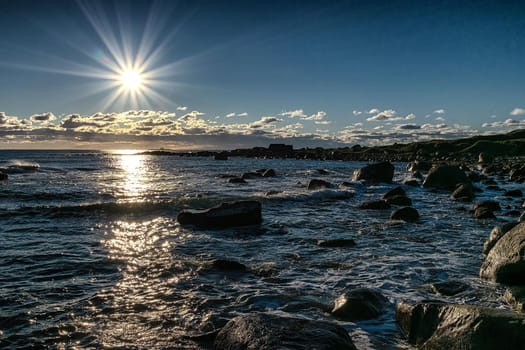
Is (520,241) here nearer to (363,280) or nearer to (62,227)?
(363,280)

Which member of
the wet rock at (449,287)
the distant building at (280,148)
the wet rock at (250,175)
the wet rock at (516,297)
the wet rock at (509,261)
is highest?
the distant building at (280,148)

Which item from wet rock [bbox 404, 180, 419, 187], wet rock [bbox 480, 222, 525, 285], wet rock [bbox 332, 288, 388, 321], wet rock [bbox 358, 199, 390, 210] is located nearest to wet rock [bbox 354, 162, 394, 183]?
wet rock [bbox 404, 180, 419, 187]

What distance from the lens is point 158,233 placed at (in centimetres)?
1269

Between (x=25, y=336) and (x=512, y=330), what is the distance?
6067 millimetres

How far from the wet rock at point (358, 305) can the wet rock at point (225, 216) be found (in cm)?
757

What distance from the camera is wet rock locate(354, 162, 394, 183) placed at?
32406 millimetres

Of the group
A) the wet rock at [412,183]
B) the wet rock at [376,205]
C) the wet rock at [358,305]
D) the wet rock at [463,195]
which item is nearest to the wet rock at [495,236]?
the wet rock at [358,305]

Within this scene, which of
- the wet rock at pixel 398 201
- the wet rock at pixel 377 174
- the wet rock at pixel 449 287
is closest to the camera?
the wet rock at pixel 449 287

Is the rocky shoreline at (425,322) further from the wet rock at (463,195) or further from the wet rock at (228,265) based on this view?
the wet rock at (463,195)

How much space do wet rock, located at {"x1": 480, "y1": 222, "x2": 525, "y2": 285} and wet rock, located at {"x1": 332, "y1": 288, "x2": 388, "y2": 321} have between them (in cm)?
257

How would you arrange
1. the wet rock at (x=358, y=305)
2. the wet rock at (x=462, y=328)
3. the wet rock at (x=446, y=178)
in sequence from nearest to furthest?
the wet rock at (x=462, y=328) < the wet rock at (x=358, y=305) < the wet rock at (x=446, y=178)

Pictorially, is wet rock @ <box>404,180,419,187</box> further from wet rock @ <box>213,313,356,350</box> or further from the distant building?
the distant building

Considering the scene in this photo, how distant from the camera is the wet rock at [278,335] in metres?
4.58

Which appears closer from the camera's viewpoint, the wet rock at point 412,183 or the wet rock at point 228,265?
the wet rock at point 228,265
